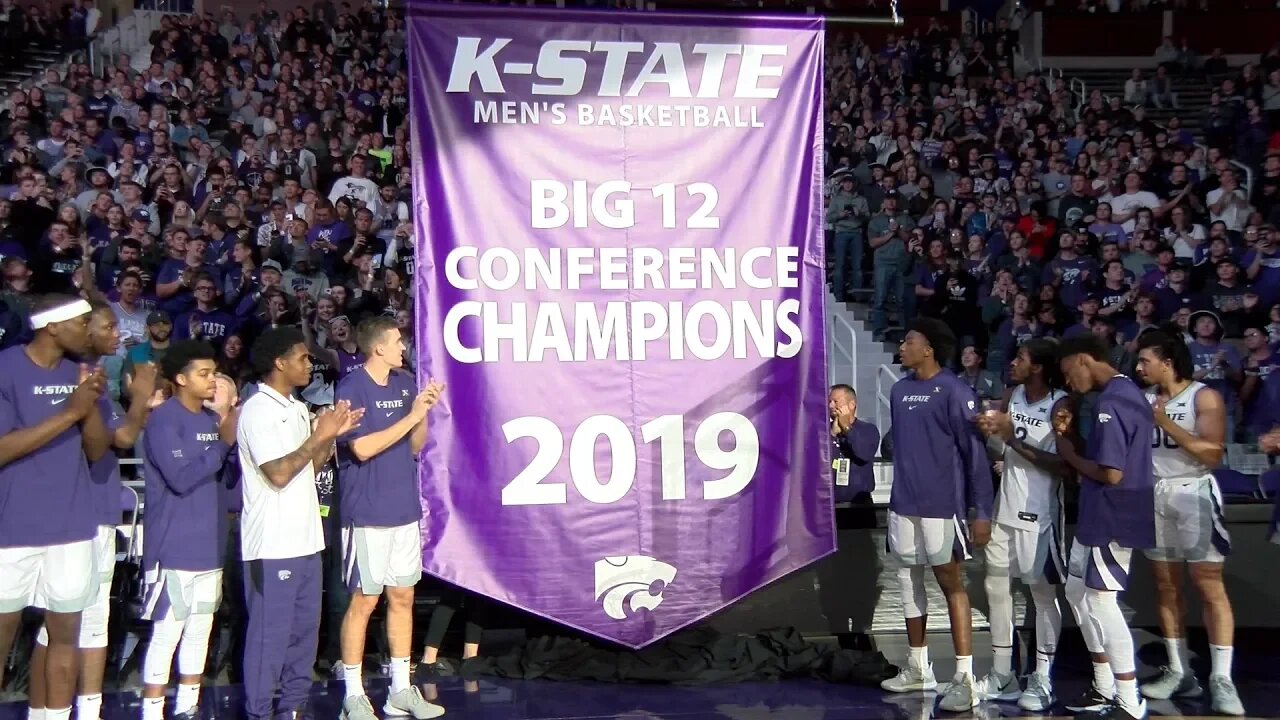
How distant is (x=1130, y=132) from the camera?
1566cm

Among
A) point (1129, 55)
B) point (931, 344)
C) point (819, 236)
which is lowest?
point (931, 344)

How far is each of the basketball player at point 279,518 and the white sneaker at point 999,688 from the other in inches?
129

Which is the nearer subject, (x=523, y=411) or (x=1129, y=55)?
(x=523, y=411)

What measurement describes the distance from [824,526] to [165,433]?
326 cm

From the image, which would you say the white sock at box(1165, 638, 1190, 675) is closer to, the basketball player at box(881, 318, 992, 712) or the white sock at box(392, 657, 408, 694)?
the basketball player at box(881, 318, 992, 712)

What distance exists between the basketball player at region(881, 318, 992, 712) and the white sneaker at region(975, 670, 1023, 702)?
0.08 m

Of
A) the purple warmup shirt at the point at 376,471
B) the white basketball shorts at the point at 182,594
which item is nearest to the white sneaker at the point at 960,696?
the purple warmup shirt at the point at 376,471

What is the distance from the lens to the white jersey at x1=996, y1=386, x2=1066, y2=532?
6457mm

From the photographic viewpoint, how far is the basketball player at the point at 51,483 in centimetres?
500

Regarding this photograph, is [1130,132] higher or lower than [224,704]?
higher

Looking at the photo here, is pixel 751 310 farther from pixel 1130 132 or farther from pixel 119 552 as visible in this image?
pixel 1130 132

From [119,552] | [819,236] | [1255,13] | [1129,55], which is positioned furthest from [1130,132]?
[119,552]

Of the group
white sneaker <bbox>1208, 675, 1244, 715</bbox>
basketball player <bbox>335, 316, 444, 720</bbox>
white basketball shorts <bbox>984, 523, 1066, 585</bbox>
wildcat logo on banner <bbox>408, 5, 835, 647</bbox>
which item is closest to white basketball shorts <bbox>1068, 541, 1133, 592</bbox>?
white basketball shorts <bbox>984, 523, 1066, 585</bbox>

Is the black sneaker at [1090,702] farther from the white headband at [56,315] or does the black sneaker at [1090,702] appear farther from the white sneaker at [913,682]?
the white headband at [56,315]
